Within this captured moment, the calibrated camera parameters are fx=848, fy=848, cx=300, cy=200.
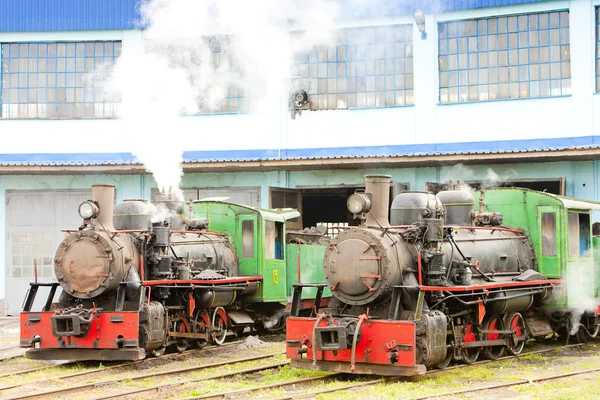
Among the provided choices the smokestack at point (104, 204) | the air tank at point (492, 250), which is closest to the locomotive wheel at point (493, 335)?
the air tank at point (492, 250)

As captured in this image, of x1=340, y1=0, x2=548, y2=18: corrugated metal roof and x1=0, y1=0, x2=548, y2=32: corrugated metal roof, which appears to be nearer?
x1=340, y1=0, x2=548, y2=18: corrugated metal roof

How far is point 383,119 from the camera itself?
20312 mm

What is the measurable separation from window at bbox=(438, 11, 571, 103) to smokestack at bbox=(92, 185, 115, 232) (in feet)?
33.3

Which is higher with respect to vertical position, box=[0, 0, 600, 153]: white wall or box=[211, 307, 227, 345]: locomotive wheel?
box=[0, 0, 600, 153]: white wall

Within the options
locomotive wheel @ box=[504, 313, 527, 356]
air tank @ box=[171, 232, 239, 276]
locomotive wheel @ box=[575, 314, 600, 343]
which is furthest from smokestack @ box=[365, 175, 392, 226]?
locomotive wheel @ box=[575, 314, 600, 343]

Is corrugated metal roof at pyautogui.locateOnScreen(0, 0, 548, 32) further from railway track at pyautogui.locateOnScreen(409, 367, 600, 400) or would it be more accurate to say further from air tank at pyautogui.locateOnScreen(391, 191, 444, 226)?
railway track at pyautogui.locateOnScreen(409, 367, 600, 400)

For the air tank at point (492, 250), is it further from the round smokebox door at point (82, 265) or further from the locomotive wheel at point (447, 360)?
the round smokebox door at point (82, 265)

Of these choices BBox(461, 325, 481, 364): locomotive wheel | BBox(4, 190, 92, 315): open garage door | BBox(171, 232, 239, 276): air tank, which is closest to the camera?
BBox(461, 325, 481, 364): locomotive wheel

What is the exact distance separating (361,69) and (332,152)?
7.07ft

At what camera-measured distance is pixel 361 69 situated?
2062 cm

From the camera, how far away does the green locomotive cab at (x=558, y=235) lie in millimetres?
13273

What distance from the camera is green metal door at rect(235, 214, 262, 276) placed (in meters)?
15.2

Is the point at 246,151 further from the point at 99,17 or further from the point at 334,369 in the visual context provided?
the point at 334,369

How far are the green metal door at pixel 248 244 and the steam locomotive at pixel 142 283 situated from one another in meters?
0.02
